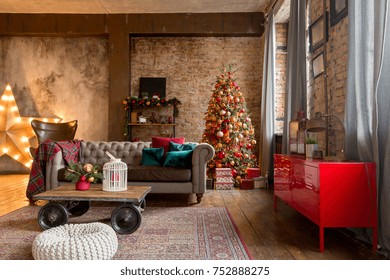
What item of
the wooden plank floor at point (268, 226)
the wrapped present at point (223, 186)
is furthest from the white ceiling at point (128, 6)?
the wooden plank floor at point (268, 226)

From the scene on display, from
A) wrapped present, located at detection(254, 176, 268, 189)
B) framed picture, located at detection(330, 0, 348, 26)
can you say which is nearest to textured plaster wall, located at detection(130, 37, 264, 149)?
wrapped present, located at detection(254, 176, 268, 189)

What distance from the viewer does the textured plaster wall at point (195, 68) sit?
7.34 metres

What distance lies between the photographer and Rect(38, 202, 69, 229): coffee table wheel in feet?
→ 9.65

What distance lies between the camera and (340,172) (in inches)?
95.0

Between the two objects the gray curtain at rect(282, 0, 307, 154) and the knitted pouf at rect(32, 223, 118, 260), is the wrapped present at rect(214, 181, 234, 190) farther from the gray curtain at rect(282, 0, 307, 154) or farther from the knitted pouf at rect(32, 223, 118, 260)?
the knitted pouf at rect(32, 223, 118, 260)

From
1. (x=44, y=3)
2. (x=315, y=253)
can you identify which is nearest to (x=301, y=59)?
(x=315, y=253)

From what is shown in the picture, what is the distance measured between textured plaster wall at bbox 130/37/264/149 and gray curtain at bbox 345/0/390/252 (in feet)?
14.7

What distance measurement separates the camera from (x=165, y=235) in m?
2.77

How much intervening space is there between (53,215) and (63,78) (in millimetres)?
5479

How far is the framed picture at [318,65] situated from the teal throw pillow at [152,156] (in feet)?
8.08

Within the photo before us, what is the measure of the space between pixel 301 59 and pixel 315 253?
110 inches

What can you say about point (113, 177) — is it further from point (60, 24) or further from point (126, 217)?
point (60, 24)

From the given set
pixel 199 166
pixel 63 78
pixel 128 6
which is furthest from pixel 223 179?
pixel 63 78
